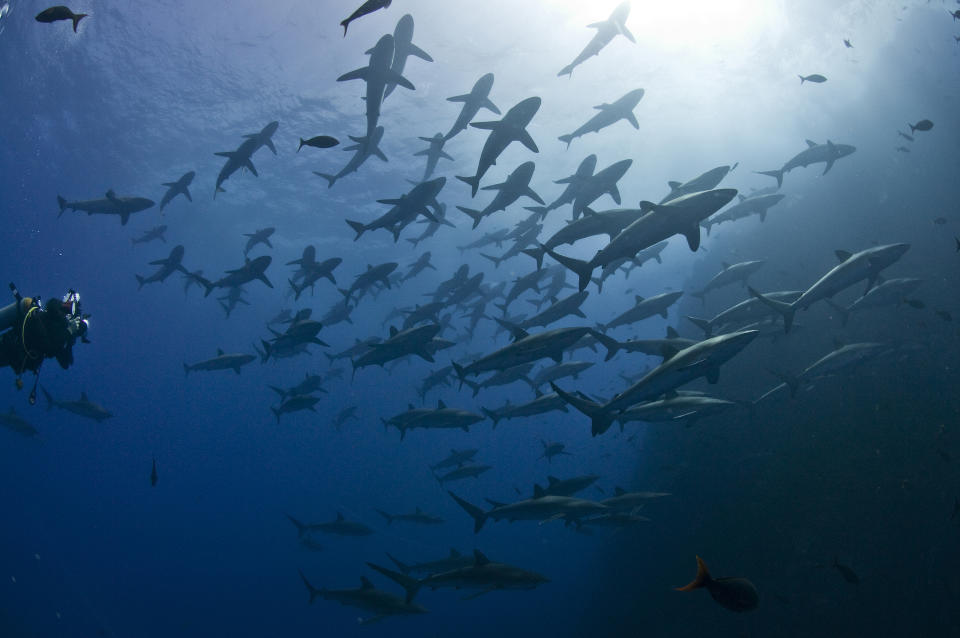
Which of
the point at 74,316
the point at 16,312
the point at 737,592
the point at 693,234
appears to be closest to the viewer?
the point at 737,592

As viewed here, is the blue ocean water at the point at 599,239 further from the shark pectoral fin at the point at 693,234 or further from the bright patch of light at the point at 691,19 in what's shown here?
the shark pectoral fin at the point at 693,234

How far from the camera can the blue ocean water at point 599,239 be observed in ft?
37.5

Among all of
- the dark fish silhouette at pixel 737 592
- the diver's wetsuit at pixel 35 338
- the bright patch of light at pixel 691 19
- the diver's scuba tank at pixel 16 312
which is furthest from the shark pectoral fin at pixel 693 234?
the bright patch of light at pixel 691 19

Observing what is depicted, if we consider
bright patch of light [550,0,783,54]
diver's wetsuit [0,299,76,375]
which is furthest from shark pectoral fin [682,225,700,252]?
bright patch of light [550,0,783,54]

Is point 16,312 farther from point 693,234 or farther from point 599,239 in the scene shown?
point 599,239

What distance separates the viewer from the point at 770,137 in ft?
86.2

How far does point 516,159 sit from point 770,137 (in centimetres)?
1510

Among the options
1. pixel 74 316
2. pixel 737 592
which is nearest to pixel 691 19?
pixel 737 592

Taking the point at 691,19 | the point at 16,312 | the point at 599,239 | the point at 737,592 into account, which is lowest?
the point at 599,239

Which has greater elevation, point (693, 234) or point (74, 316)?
point (74, 316)

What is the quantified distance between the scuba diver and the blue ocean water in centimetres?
693

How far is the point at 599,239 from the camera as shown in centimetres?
3841

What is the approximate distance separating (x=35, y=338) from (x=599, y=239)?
123ft

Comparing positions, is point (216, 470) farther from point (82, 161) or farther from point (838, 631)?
point (838, 631)
